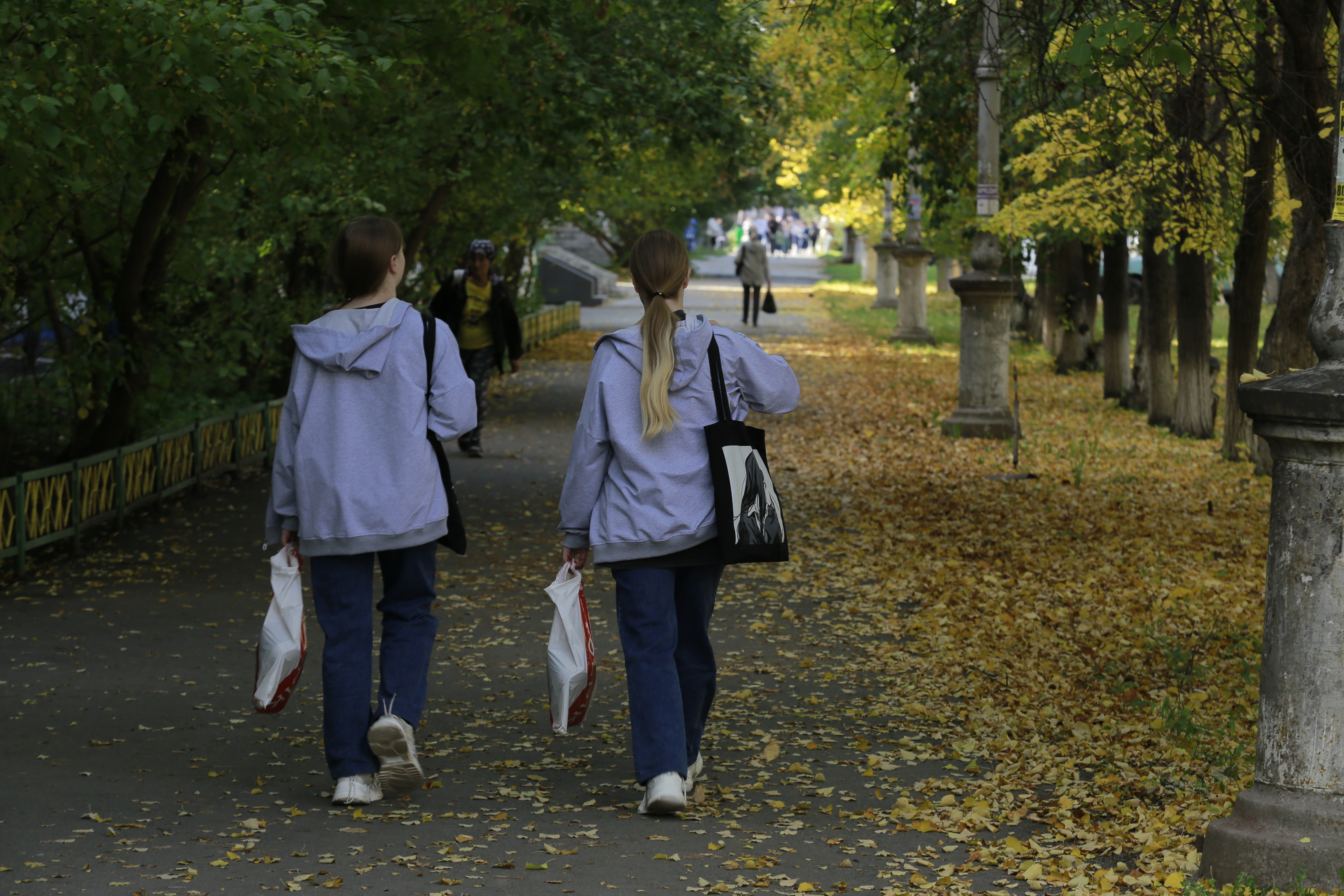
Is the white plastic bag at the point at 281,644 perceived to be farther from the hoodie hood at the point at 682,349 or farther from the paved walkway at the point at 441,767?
the hoodie hood at the point at 682,349

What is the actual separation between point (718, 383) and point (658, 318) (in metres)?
0.27

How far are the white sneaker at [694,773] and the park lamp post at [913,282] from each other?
21407mm

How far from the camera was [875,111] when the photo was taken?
21.6 meters

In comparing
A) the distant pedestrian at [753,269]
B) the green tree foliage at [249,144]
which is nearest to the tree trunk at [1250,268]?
the green tree foliage at [249,144]

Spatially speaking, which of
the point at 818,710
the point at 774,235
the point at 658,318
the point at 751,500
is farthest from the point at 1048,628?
the point at 774,235

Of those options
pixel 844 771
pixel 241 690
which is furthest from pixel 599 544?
pixel 241 690

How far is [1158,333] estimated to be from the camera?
16.2m

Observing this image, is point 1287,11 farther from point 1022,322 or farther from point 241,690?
point 1022,322

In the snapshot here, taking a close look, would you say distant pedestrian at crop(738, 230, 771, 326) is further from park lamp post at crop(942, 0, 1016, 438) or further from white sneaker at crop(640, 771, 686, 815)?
white sneaker at crop(640, 771, 686, 815)

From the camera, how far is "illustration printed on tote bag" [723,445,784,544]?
14.5 ft

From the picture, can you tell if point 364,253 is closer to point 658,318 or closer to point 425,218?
point 658,318

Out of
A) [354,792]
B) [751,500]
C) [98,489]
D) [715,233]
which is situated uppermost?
[715,233]

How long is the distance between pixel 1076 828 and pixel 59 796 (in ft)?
10.0

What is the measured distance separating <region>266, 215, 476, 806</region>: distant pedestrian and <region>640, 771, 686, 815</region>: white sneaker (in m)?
0.72
